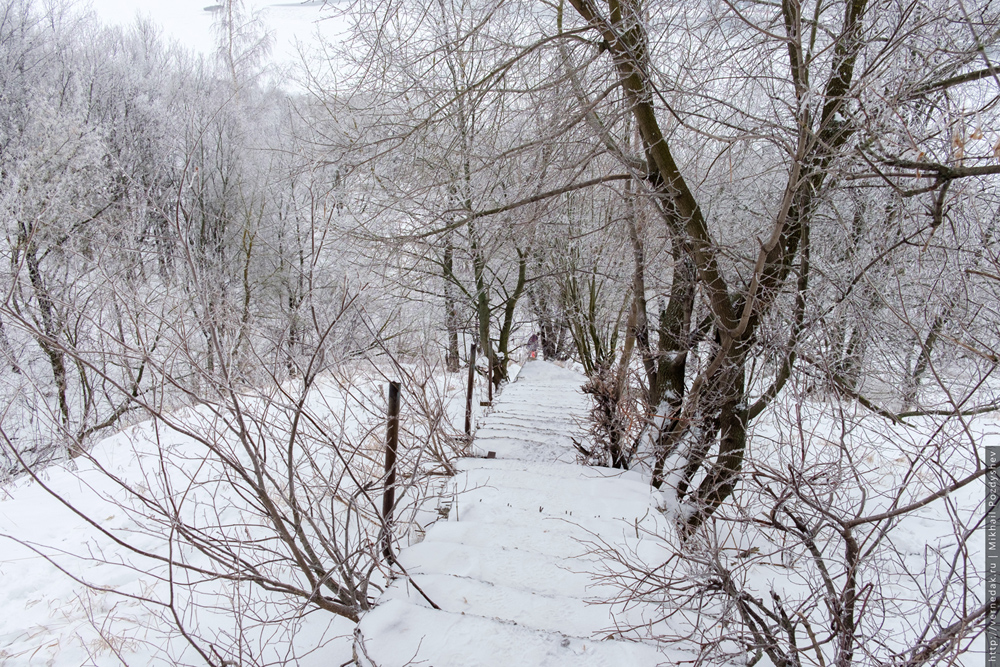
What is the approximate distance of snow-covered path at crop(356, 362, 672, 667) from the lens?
199 cm

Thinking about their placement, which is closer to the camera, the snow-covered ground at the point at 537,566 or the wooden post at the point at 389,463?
the snow-covered ground at the point at 537,566

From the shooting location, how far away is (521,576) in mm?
2508

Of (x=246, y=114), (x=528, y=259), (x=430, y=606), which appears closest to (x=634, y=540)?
(x=430, y=606)

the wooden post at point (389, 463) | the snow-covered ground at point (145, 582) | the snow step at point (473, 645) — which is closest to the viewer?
the snow step at point (473, 645)

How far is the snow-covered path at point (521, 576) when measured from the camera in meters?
1.99

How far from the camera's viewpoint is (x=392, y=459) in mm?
2920

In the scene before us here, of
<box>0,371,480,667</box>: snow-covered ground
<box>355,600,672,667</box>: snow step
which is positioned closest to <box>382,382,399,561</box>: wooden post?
<box>0,371,480,667</box>: snow-covered ground

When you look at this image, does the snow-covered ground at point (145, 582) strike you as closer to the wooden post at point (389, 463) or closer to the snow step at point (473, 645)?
the wooden post at point (389, 463)

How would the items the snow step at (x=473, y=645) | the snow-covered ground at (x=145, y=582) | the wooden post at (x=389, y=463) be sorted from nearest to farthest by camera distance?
the snow step at (x=473, y=645) < the wooden post at (x=389, y=463) < the snow-covered ground at (x=145, y=582)

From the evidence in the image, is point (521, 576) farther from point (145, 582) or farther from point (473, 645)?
point (145, 582)

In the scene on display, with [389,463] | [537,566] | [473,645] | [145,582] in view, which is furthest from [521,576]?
[145,582]

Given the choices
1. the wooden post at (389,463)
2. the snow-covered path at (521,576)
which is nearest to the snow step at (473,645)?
the snow-covered path at (521,576)

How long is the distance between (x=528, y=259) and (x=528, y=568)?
8168 millimetres

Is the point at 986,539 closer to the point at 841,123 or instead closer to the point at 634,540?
the point at 634,540
